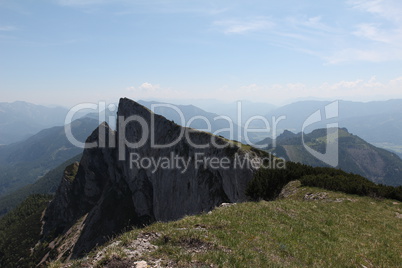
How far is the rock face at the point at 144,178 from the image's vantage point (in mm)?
65375

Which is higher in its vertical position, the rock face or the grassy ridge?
the grassy ridge

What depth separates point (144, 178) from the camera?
11281 cm

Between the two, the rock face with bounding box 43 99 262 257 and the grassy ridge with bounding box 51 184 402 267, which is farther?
the rock face with bounding box 43 99 262 257

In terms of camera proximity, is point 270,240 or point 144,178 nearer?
point 270,240

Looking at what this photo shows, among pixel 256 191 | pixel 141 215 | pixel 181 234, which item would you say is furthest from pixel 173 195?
pixel 181 234

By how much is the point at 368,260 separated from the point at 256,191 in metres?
22.0

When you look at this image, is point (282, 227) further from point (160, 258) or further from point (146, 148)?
point (146, 148)

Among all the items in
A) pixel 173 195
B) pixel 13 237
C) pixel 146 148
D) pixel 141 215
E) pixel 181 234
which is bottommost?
pixel 13 237

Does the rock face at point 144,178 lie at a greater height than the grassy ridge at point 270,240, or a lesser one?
lesser

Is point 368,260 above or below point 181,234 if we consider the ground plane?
below

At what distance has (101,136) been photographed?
147 meters

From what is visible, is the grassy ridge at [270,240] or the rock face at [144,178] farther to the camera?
the rock face at [144,178]

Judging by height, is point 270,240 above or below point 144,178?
above

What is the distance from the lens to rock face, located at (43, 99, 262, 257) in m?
65.4
